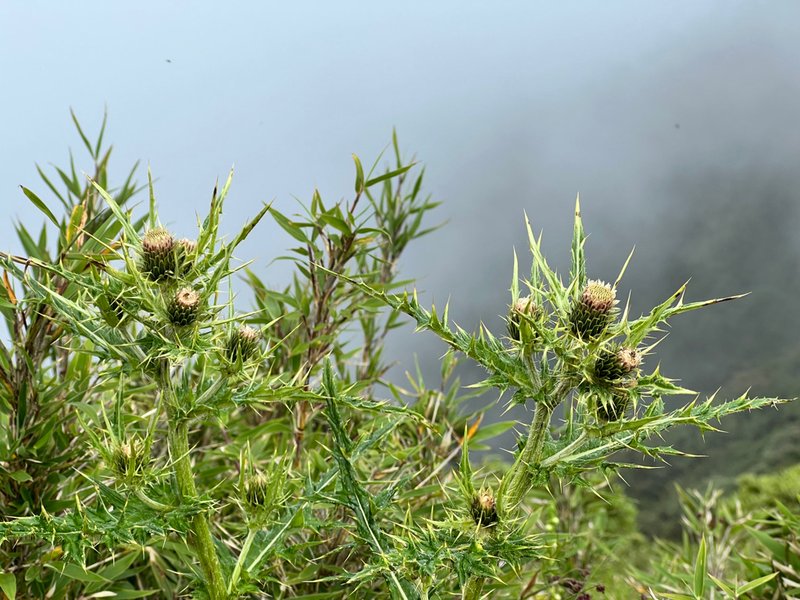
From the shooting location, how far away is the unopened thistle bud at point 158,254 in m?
1.31

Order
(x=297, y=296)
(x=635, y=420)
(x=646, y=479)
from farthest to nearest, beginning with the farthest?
(x=646, y=479) → (x=297, y=296) → (x=635, y=420)

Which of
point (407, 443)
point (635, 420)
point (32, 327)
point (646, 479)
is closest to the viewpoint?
point (635, 420)

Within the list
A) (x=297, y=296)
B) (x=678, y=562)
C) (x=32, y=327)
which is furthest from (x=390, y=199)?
(x=678, y=562)

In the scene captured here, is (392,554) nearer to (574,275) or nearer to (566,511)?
(574,275)

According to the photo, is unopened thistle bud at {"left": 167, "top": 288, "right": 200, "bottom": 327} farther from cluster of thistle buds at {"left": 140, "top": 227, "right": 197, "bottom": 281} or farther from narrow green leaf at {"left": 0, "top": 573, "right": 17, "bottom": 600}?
narrow green leaf at {"left": 0, "top": 573, "right": 17, "bottom": 600}

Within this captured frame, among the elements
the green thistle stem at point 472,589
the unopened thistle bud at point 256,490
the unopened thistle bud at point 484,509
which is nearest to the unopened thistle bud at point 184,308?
the unopened thistle bud at point 256,490

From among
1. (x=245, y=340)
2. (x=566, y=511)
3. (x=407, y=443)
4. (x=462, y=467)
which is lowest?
(x=566, y=511)

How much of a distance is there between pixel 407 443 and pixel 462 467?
1.55 metres

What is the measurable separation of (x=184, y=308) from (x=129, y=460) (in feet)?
0.97

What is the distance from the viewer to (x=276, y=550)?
4.57ft

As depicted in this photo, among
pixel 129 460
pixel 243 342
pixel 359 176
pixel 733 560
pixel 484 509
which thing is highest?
pixel 359 176

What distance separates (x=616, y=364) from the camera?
49.8 inches

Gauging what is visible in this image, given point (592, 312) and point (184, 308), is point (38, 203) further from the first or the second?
point (592, 312)

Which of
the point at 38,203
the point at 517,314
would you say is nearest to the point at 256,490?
the point at 517,314
